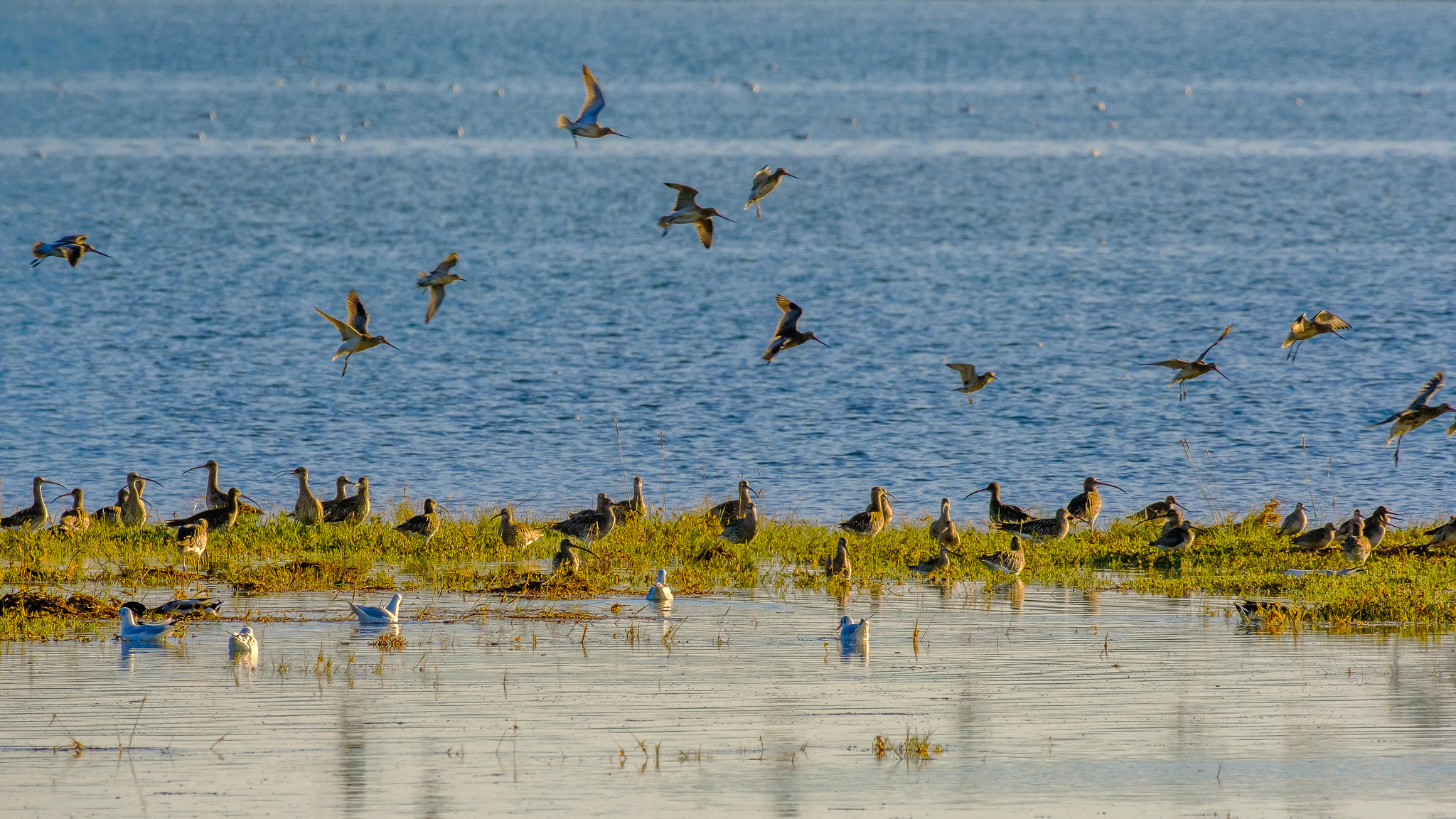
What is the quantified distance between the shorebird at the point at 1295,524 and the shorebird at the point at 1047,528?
2.31 metres

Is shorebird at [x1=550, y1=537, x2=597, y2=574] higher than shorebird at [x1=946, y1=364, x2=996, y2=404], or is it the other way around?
shorebird at [x1=946, y1=364, x2=996, y2=404]

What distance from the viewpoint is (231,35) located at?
504ft

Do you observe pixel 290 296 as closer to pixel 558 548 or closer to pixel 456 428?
pixel 456 428

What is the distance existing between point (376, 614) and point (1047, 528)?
7914 millimetres

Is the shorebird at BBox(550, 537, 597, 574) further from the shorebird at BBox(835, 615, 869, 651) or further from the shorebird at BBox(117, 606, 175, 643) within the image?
the shorebird at BBox(117, 606, 175, 643)

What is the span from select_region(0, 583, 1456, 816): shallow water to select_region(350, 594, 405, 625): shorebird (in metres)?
0.12

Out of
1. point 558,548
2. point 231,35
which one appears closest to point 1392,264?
point 558,548

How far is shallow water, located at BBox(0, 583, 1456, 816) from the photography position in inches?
436

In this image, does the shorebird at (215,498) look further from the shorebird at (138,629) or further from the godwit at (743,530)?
the shorebird at (138,629)

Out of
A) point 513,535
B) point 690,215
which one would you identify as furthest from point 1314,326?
point 513,535

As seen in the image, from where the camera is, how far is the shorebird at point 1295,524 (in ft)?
64.5

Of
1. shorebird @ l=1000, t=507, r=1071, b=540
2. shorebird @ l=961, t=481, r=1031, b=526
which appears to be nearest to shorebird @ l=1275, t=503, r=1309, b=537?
shorebird @ l=1000, t=507, r=1071, b=540

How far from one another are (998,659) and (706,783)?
13.3 ft

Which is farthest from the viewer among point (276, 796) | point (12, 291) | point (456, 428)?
point (12, 291)
